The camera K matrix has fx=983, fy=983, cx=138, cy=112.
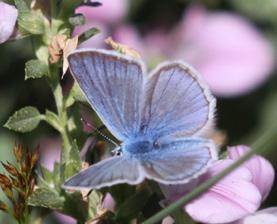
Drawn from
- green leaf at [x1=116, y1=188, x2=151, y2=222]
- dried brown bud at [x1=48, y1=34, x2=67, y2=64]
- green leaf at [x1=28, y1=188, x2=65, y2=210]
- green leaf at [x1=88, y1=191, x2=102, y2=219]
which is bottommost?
green leaf at [x1=88, y1=191, x2=102, y2=219]

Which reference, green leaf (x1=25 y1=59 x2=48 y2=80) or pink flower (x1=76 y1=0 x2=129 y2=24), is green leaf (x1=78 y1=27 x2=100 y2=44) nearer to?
green leaf (x1=25 y1=59 x2=48 y2=80)

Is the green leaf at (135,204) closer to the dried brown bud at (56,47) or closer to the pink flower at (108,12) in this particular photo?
the dried brown bud at (56,47)

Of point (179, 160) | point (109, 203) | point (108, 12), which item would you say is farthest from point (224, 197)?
point (108, 12)

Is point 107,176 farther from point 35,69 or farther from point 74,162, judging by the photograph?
point 35,69

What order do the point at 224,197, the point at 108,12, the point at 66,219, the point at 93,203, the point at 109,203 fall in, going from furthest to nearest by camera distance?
the point at 108,12, the point at 66,219, the point at 109,203, the point at 93,203, the point at 224,197

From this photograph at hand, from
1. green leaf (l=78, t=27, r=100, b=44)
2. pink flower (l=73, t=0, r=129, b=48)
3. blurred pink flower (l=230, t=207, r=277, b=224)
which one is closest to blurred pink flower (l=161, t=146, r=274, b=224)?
blurred pink flower (l=230, t=207, r=277, b=224)

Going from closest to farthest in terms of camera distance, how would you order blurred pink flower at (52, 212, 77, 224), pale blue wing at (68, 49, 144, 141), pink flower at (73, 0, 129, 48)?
pale blue wing at (68, 49, 144, 141) → blurred pink flower at (52, 212, 77, 224) → pink flower at (73, 0, 129, 48)

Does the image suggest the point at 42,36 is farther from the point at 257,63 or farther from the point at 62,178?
the point at 257,63
